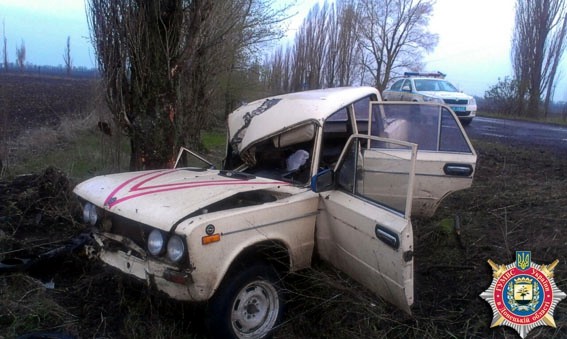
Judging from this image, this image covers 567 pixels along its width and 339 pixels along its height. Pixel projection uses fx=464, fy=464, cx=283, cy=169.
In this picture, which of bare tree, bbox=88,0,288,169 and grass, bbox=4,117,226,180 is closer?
bare tree, bbox=88,0,288,169

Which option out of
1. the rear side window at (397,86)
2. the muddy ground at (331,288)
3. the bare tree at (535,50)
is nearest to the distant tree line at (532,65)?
the bare tree at (535,50)

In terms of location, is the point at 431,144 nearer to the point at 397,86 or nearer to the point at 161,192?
the point at 161,192

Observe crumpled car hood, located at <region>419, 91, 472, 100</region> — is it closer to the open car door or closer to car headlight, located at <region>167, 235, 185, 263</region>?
the open car door

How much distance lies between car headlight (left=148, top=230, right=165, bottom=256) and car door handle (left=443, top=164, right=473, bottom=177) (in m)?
2.67

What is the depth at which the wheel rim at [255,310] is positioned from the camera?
3330 millimetres

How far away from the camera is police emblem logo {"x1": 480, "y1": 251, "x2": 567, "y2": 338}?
9.76 feet

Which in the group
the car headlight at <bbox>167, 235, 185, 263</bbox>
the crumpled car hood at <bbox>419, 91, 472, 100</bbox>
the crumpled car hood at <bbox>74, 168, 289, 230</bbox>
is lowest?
the car headlight at <bbox>167, 235, 185, 263</bbox>

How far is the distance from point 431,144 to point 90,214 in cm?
312

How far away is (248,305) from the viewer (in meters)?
3.40

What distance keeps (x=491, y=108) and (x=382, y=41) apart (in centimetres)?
871

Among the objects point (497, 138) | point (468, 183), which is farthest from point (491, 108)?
point (468, 183)

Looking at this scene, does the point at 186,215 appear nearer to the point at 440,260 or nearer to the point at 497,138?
the point at 440,260

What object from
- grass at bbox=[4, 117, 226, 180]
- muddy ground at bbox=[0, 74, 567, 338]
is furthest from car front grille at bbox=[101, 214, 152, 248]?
grass at bbox=[4, 117, 226, 180]

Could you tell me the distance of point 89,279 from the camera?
421cm
